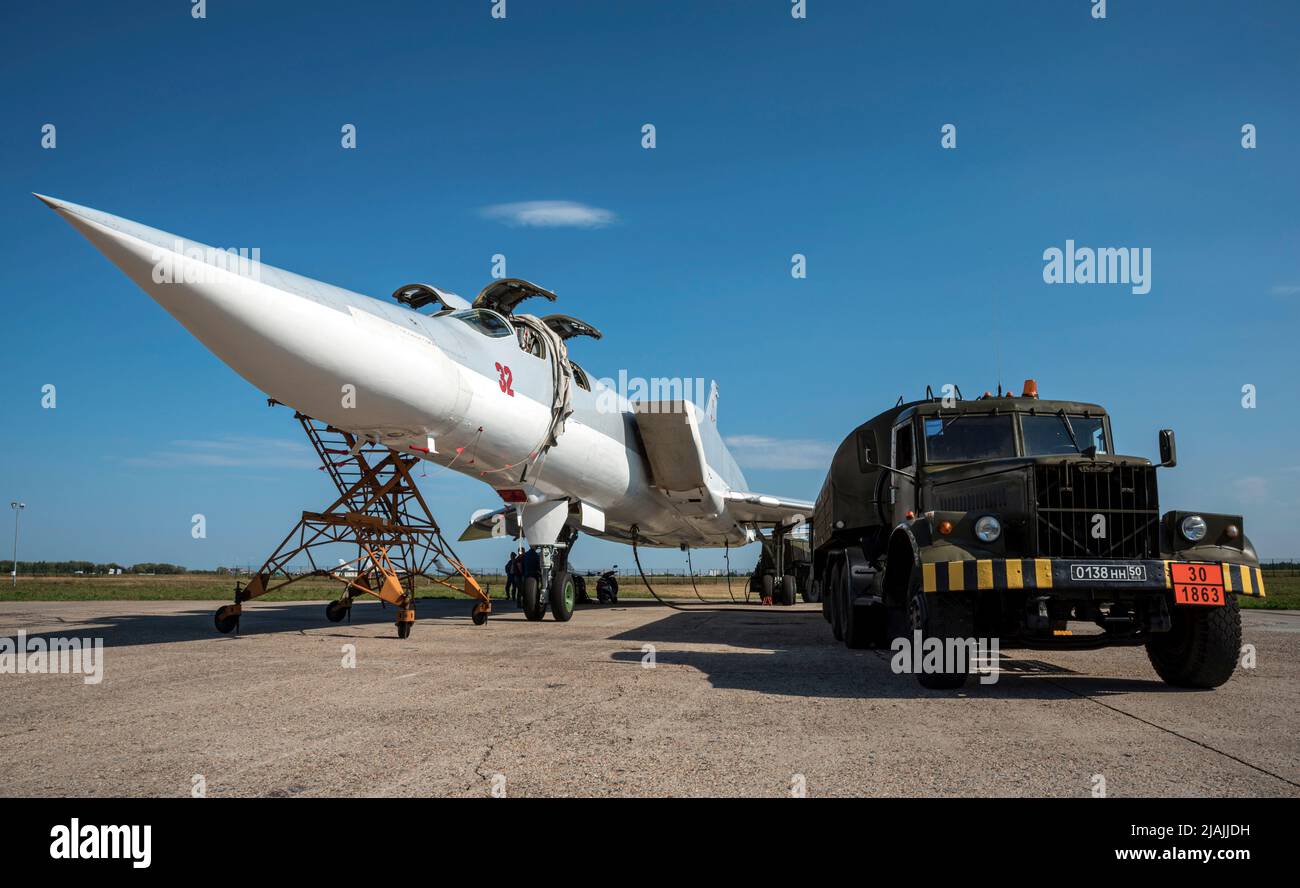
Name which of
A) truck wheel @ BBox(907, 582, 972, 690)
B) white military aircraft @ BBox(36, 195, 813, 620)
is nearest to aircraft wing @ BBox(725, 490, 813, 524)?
white military aircraft @ BBox(36, 195, 813, 620)

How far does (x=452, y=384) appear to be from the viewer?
9102 millimetres

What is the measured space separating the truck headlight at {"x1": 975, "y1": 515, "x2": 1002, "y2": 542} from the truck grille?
0.27 metres

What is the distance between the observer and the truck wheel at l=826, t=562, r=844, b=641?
966cm

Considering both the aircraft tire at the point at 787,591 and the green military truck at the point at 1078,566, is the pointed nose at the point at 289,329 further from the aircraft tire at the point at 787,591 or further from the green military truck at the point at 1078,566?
the aircraft tire at the point at 787,591

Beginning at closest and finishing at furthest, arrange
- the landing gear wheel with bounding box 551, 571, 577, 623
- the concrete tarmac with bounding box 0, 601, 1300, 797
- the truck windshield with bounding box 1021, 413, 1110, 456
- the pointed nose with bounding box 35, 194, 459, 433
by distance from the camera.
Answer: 1. the concrete tarmac with bounding box 0, 601, 1300, 797
2. the pointed nose with bounding box 35, 194, 459, 433
3. the truck windshield with bounding box 1021, 413, 1110, 456
4. the landing gear wheel with bounding box 551, 571, 577, 623

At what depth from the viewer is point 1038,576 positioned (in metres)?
5.63

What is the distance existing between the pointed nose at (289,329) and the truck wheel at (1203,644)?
669 cm

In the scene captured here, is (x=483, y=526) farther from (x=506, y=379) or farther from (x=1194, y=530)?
(x=1194, y=530)

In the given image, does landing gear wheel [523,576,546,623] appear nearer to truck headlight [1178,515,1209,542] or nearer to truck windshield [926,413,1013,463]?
truck windshield [926,413,1013,463]

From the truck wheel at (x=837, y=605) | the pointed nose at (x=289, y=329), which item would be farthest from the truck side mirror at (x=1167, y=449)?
the pointed nose at (x=289, y=329)

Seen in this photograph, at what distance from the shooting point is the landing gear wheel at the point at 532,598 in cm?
1280

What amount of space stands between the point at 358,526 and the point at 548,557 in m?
3.09

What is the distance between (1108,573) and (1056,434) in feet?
7.36
